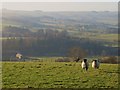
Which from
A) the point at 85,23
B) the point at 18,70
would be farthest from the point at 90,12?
the point at 18,70

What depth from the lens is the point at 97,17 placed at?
162375mm

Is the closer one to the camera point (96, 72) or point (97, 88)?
point (97, 88)

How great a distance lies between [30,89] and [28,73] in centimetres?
595

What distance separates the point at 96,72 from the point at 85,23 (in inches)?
4461

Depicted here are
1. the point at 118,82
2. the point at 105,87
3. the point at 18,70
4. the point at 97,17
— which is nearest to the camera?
the point at 105,87

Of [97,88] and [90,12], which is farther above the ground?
[90,12]

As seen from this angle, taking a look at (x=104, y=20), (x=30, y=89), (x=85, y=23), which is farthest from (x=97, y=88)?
(x=104, y=20)

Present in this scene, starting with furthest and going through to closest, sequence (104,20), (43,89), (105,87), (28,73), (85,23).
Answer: (104,20)
(85,23)
(28,73)
(105,87)
(43,89)

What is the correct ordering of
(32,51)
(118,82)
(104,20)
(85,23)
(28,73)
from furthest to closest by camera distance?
(104,20) → (85,23) → (32,51) → (28,73) → (118,82)

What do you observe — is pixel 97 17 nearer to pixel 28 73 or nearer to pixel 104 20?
pixel 104 20

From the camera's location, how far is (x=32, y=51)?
70438mm

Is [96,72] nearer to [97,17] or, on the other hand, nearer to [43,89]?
[43,89]

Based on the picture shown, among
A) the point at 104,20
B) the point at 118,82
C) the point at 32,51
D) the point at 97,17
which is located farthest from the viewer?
the point at 97,17

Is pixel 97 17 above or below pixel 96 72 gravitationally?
above
